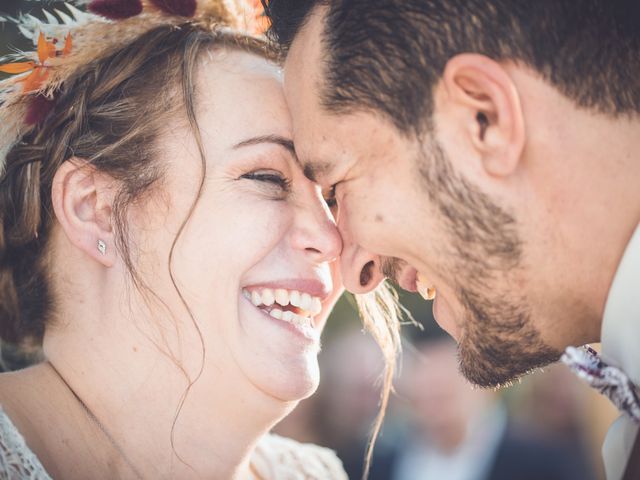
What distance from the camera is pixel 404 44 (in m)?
2.25

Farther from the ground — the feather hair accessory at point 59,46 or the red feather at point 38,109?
the feather hair accessory at point 59,46

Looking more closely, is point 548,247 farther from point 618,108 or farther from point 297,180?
point 297,180

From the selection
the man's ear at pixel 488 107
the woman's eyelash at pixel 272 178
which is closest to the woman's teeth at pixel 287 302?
the woman's eyelash at pixel 272 178

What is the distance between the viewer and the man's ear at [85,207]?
102 inches

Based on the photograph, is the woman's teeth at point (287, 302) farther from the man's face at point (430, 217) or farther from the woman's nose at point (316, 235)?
the man's face at point (430, 217)

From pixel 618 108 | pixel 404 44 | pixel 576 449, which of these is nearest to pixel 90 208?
pixel 404 44

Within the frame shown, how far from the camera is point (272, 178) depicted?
2.73 meters

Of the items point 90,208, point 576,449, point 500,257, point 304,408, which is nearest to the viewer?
point 500,257

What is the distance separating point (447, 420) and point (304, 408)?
1288 millimetres

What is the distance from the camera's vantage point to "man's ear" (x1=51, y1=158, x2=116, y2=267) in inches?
102

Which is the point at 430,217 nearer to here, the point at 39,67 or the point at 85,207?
the point at 85,207

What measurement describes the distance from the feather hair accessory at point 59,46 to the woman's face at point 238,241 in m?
0.31

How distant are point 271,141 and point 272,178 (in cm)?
14

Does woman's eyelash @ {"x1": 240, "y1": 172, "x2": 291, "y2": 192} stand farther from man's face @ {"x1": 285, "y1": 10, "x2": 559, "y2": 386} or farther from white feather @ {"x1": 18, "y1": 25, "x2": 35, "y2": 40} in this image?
white feather @ {"x1": 18, "y1": 25, "x2": 35, "y2": 40}
